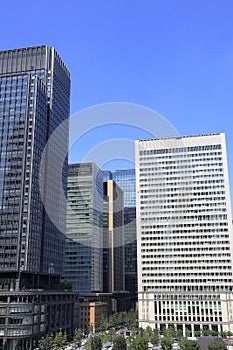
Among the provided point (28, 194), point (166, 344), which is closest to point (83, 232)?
point (28, 194)

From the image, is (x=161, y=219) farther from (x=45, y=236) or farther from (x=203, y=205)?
(x=45, y=236)

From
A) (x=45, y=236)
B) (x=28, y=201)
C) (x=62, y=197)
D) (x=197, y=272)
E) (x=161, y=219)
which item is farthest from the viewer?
(x=161, y=219)

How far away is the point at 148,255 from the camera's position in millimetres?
143500

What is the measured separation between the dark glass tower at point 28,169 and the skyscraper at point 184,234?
3854 centimetres

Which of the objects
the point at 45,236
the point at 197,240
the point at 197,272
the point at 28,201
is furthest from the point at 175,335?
the point at 28,201

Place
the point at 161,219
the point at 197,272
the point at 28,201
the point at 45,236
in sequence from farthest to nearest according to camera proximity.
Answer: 1. the point at 161,219
2. the point at 197,272
3. the point at 45,236
4. the point at 28,201

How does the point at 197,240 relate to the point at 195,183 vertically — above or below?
below

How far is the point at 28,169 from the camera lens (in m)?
106

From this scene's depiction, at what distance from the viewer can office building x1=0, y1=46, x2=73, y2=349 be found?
91438 mm

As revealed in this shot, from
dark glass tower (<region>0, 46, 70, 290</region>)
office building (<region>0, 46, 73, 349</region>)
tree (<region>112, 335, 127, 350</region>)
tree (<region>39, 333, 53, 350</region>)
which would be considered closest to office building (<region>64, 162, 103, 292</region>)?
office building (<region>0, 46, 73, 349</region>)

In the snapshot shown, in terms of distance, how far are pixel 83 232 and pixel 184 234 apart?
50.0m

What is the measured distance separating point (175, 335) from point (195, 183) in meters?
59.7

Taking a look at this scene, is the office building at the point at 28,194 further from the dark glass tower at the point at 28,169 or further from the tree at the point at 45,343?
the tree at the point at 45,343

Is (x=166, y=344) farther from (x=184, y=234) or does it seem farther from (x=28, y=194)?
(x=184, y=234)
